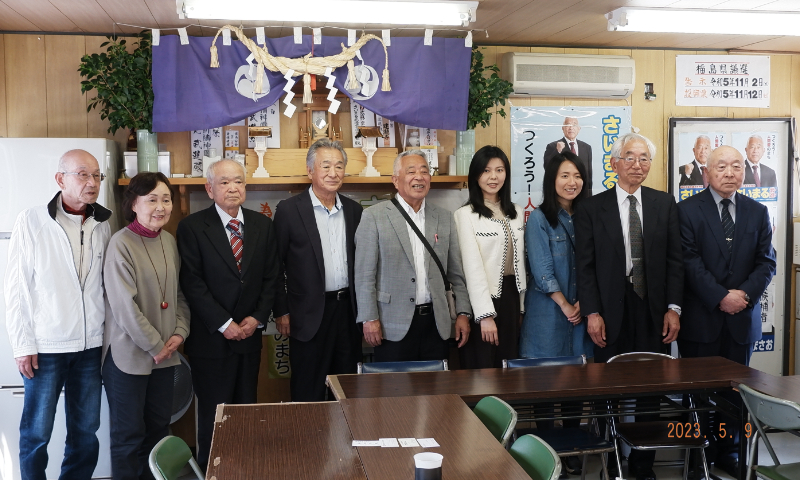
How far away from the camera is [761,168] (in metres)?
5.57

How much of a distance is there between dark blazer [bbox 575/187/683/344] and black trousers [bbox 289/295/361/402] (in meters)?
1.36

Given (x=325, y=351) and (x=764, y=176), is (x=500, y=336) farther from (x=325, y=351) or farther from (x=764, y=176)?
(x=764, y=176)

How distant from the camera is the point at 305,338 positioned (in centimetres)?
400

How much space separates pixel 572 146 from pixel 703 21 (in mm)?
1252

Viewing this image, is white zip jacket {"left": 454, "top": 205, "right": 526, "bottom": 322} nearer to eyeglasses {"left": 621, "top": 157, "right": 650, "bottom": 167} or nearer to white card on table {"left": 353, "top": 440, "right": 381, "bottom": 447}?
eyeglasses {"left": 621, "top": 157, "right": 650, "bottom": 167}

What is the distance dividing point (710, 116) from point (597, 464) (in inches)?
115

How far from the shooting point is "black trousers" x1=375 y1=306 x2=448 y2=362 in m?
3.89

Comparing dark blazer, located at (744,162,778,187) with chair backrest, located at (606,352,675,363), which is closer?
chair backrest, located at (606,352,675,363)

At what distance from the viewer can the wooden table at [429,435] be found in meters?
2.02

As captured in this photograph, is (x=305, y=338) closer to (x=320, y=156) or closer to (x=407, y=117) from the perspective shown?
(x=320, y=156)

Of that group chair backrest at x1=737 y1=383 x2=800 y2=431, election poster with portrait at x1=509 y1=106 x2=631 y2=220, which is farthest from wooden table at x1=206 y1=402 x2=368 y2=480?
election poster with portrait at x1=509 y1=106 x2=631 y2=220

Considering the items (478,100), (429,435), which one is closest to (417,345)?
(429,435)

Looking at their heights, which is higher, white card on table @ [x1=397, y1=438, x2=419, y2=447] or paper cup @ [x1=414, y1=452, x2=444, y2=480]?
paper cup @ [x1=414, y1=452, x2=444, y2=480]

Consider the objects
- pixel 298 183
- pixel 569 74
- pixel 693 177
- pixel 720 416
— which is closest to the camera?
pixel 720 416
